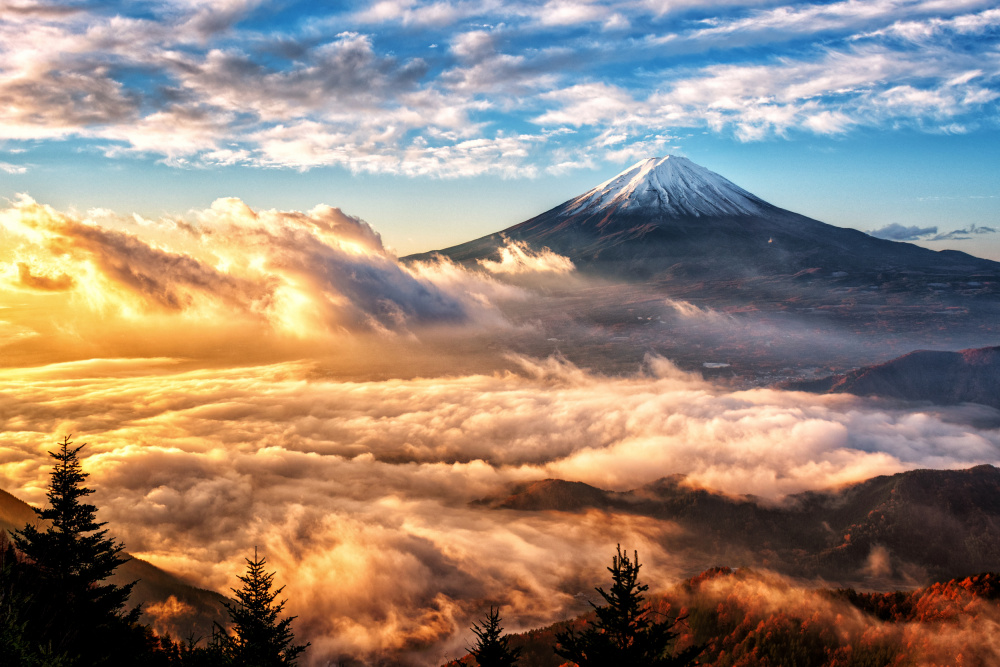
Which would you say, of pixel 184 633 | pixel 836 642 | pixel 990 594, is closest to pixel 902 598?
pixel 990 594

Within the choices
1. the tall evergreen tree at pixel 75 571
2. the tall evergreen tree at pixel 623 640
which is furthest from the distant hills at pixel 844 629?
the tall evergreen tree at pixel 623 640

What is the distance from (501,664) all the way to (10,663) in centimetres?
1950

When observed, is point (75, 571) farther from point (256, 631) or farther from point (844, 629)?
point (844, 629)

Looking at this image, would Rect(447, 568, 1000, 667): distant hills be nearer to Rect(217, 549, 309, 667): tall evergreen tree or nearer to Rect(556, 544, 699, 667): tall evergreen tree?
Rect(217, 549, 309, 667): tall evergreen tree

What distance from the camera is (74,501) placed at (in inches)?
1567

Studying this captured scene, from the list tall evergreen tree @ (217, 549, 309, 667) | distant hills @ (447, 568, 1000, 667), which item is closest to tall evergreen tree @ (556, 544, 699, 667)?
tall evergreen tree @ (217, 549, 309, 667)

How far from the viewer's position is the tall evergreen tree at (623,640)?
65.5 feet

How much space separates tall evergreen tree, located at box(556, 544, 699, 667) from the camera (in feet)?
65.5

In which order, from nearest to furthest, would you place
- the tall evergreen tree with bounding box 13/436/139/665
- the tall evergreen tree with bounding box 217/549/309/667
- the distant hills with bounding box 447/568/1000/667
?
the tall evergreen tree with bounding box 217/549/309/667 < the tall evergreen tree with bounding box 13/436/139/665 < the distant hills with bounding box 447/568/1000/667

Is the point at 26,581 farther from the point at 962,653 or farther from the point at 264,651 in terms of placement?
the point at 962,653

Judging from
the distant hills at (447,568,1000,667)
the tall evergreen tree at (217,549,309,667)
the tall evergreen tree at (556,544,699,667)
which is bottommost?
the distant hills at (447,568,1000,667)

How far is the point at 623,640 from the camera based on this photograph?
812 inches

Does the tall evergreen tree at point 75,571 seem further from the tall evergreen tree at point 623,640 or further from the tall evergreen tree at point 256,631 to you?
the tall evergreen tree at point 623,640

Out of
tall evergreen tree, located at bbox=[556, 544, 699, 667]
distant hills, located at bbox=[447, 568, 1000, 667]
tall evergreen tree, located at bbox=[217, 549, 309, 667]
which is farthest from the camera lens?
distant hills, located at bbox=[447, 568, 1000, 667]
